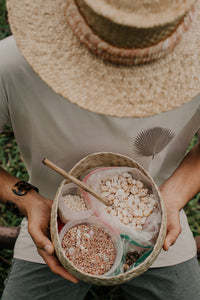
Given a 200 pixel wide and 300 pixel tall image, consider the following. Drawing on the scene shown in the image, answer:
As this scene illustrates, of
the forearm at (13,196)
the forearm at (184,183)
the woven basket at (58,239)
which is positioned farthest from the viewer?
the forearm at (184,183)

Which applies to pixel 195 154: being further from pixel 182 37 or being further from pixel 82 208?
pixel 182 37

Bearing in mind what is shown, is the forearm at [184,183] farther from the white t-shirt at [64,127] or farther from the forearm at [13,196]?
the forearm at [13,196]

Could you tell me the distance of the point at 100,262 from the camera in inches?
54.2

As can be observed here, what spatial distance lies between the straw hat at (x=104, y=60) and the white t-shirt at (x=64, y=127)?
33 centimetres

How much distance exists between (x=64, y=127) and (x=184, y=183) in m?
0.73

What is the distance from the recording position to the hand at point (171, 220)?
1339mm

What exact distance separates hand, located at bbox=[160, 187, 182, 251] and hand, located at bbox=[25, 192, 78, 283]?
431 mm

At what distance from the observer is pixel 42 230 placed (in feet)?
4.50

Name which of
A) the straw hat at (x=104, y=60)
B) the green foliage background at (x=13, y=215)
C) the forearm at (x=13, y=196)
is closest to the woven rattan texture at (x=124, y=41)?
the straw hat at (x=104, y=60)

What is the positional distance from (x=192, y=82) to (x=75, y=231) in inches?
33.4

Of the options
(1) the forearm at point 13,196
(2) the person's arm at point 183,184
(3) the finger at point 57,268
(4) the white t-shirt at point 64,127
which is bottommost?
(3) the finger at point 57,268

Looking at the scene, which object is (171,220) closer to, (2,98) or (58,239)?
(58,239)

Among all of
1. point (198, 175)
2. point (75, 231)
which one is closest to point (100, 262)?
point (75, 231)

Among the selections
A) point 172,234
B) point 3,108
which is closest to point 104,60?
→ point 3,108
